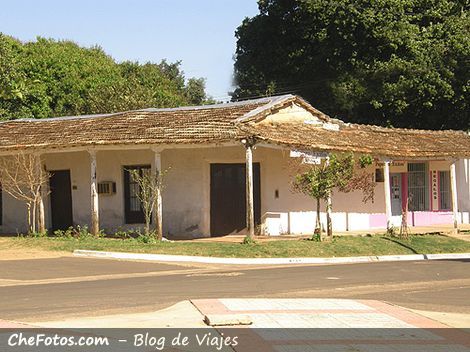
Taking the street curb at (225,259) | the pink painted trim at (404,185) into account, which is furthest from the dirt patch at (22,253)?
the pink painted trim at (404,185)

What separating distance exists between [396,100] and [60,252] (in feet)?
73.3

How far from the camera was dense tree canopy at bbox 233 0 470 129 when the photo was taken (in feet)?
125

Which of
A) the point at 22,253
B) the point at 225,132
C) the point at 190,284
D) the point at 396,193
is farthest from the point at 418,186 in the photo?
the point at 190,284

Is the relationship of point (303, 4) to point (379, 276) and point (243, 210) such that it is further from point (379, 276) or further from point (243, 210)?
point (379, 276)

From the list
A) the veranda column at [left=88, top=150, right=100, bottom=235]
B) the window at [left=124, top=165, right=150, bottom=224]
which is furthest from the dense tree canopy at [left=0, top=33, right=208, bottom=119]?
the veranda column at [left=88, top=150, right=100, bottom=235]

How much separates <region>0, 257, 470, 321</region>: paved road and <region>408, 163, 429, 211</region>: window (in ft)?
37.8

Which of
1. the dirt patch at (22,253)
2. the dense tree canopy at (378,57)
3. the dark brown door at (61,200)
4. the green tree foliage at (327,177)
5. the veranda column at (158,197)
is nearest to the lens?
the dirt patch at (22,253)

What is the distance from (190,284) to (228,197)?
1153 cm

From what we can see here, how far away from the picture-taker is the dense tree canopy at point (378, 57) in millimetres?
38219

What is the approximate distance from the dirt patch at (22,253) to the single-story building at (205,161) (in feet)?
9.62

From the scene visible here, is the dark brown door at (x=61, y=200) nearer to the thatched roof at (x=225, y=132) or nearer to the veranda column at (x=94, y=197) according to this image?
the thatched roof at (x=225, y=132)

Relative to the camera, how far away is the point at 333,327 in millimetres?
9570

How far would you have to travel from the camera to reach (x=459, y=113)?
3969cm

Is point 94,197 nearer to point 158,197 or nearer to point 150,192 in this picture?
point 150,192
